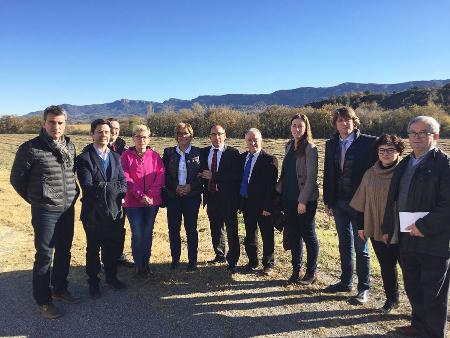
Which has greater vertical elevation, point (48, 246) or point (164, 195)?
point (164, 195)

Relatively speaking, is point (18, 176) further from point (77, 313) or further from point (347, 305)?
point (347, 305)

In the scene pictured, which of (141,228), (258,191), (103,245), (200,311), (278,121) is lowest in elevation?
(200,311)

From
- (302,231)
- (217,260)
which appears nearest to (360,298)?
(302,231)


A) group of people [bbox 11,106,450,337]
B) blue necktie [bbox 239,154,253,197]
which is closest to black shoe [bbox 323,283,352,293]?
group of people [bbox 11,106,450,337]

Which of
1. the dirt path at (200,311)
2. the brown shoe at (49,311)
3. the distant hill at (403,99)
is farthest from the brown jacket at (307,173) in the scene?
the distant hill at (403,99)

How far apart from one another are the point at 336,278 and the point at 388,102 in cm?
10162

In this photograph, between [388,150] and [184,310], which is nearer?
[388,150]

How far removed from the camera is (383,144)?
4.33 m

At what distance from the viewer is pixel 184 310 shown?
4.75m

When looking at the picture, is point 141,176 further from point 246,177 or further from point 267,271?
point 267,271

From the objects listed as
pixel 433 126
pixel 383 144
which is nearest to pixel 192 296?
pixel 383 144

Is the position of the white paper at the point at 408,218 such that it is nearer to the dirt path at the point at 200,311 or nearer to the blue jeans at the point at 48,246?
the dirt path at the point at 200,311

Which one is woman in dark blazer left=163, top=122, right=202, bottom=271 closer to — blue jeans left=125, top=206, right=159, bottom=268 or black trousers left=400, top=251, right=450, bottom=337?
blue jeans left=125, top=206, right=159, bottom=268

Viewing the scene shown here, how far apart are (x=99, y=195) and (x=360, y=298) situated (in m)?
3.67
